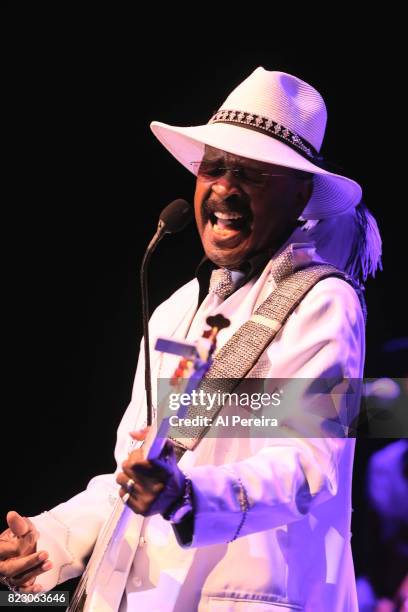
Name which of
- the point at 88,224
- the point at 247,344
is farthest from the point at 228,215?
the point at 88,224

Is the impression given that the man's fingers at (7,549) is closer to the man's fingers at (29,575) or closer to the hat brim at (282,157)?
the man's fingers at (29,575)

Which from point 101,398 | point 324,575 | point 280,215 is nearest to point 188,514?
point 324,575

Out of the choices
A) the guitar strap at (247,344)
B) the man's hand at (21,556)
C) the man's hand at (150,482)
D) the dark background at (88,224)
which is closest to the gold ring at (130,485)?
the man's hand at (150,482)

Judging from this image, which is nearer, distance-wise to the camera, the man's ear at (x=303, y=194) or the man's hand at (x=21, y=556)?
the man's hand at (x=21, y=556)

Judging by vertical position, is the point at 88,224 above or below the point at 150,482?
above

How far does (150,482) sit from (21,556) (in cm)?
79

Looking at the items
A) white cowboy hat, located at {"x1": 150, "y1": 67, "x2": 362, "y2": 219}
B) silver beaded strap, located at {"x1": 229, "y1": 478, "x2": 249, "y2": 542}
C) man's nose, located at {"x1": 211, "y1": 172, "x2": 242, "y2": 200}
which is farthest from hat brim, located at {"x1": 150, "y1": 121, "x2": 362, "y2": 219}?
silver beaded strap, located at {"x1": 229, "y1": 478, "x2": 249, "y2": 542}

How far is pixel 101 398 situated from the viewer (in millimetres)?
3770

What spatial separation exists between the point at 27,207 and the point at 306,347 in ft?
7.42

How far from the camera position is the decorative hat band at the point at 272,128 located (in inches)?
89.5

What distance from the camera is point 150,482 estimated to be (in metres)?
1.48

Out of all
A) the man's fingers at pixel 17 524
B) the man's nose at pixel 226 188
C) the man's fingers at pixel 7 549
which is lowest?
the man's fingers at pixel 7 549

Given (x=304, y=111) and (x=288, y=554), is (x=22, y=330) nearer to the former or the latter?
(x=304, y=111)

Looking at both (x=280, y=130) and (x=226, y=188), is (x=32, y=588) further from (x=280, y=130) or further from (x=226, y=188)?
(x=280, y=130)
